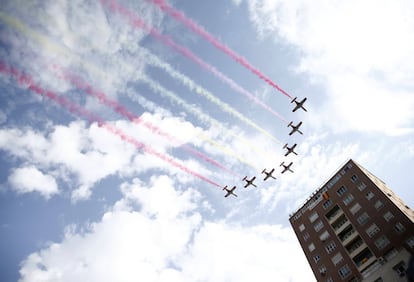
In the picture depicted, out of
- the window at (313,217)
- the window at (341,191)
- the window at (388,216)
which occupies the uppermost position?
the window at (341,191)

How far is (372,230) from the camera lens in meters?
50.6

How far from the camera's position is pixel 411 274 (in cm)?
1469

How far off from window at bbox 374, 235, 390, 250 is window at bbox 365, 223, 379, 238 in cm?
134

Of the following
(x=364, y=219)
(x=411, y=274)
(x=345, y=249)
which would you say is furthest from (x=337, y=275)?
(x=411, y=274)

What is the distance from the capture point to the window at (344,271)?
50275mm

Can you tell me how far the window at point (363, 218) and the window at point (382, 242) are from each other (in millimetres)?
4133

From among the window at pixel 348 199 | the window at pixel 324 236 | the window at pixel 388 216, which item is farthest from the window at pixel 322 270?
the window at pixel 388 216

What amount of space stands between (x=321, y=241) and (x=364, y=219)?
385 inches

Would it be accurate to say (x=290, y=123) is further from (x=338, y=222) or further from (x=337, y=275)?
(x=337, y=275)

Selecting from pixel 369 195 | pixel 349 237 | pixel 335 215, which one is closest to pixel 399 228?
pixel 369 195

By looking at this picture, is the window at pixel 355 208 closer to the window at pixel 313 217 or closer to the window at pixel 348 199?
the window at pixel 348 199

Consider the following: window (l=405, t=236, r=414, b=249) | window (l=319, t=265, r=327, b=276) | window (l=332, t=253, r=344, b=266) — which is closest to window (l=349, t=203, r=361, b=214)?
window (l=332, t=253, r=344, b=266)

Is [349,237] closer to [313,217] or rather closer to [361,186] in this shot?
[313,217]

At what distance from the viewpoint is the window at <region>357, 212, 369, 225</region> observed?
5250cm
